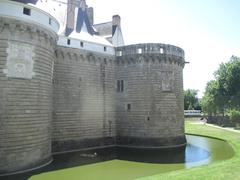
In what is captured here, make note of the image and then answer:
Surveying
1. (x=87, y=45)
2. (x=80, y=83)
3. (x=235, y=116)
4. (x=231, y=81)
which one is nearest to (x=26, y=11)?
(x=87, y=45)

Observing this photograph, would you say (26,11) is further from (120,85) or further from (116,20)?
(116,20)

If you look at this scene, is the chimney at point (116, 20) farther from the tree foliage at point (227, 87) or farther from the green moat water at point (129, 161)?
the tree foliage at point (227, 87)

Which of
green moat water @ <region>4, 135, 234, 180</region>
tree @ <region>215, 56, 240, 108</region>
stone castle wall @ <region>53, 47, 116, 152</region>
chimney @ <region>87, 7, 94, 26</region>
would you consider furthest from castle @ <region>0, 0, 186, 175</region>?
tree @ <region>215, 56, 240, 108</region>

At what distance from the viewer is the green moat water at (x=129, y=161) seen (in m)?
13.7

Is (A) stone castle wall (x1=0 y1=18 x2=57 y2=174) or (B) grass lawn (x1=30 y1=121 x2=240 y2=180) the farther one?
(A) stone castle wall (x1=0 y1=18 x2=57 y2=174)

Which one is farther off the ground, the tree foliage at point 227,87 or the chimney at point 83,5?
the chimney at point 83,5

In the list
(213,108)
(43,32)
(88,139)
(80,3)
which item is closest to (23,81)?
(43,32)

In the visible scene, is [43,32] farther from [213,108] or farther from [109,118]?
[213,108]

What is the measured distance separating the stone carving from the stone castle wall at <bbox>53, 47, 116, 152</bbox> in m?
4.79

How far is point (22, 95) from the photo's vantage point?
14.0m

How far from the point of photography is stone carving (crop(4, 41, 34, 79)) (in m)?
13.7

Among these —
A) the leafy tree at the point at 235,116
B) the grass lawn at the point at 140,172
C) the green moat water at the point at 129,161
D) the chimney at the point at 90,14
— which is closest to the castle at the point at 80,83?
the chimney at the point at 90,14

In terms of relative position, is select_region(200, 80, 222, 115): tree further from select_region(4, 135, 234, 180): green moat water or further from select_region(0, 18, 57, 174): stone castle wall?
select_region(0, 18, 57, 174): stone castle wall

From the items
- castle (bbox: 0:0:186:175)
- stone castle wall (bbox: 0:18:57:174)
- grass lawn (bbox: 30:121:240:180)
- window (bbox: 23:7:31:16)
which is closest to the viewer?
grass lawn (bbox: 30:121:240:180)
